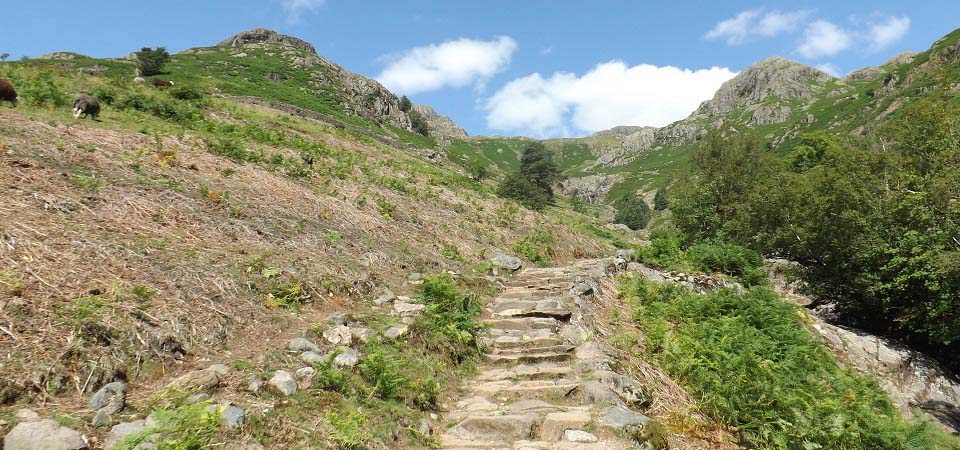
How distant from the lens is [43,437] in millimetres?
3795

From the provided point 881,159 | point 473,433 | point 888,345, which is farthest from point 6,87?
point 881,159

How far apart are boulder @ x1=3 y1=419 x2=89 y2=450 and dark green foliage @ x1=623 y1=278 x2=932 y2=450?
26.4 ft

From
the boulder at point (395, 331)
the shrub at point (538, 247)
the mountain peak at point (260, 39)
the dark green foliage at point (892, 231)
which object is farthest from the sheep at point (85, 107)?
the mountain peak at point (260, 39)

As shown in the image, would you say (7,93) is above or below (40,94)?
below

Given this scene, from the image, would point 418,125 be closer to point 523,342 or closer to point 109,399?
point 523,342

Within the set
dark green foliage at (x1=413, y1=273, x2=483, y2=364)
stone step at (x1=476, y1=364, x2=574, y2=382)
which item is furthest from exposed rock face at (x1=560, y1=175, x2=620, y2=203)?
stone step at (x1=476, y1=364, x2=574, y2=382)

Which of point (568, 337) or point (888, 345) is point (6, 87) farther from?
point (888, 345)

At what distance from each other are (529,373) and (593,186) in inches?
6712

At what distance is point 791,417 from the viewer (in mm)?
6969

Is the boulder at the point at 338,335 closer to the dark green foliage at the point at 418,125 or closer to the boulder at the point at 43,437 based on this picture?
the boulder at the point at 43,437

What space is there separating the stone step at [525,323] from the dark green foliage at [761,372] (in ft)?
7.50

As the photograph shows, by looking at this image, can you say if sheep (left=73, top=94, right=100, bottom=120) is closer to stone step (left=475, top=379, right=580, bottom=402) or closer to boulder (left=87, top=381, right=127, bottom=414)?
boulder (left=87, top=381, right=127, bottom=414)

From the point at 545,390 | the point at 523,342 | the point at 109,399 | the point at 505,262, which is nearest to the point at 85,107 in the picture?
the point at 109,399

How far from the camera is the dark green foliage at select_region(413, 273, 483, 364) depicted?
8.28 meters
